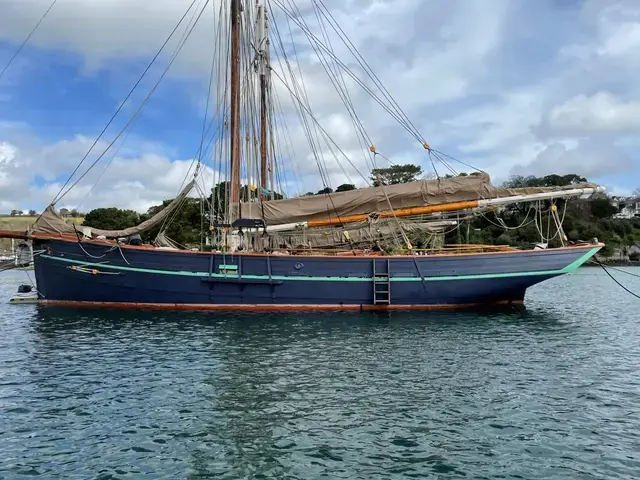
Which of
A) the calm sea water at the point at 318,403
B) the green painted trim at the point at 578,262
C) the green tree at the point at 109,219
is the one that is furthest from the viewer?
the green tree at the point at 109,219

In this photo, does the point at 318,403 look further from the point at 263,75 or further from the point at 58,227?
the point at 263,75

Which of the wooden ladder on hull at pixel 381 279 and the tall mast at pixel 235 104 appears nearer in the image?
the wooden ladder on hull at pixel 381 279

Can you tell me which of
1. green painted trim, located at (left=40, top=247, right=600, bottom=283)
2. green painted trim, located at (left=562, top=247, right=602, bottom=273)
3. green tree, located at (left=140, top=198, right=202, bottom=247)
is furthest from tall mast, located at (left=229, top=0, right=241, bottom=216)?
green tree, located at (left=140, top=198, right=202, bottom=247)

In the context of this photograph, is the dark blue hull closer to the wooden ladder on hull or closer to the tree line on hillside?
the wooden ladder on hull

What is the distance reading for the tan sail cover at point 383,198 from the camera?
22.4 m

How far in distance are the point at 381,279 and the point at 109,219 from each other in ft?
193

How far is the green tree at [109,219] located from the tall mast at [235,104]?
166ft

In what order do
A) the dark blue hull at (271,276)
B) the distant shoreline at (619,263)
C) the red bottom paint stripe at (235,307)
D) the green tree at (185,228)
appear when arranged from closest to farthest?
the dark blue hull at (271,276) → the red bottom paint stripe at (235,307) → the green tree at (185,228) → the distant shoreline at (619,263)

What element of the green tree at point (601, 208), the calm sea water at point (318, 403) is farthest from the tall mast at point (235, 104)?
the green tree at point (601, 208)

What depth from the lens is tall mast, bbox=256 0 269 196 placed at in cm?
2822

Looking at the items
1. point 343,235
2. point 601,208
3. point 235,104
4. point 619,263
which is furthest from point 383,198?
point 601,208

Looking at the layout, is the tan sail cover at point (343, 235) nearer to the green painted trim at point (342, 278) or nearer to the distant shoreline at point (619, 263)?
the green painted trim at point (342, 278)

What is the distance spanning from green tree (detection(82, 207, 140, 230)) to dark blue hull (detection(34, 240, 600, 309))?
50076mm

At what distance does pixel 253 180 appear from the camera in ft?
83.7
